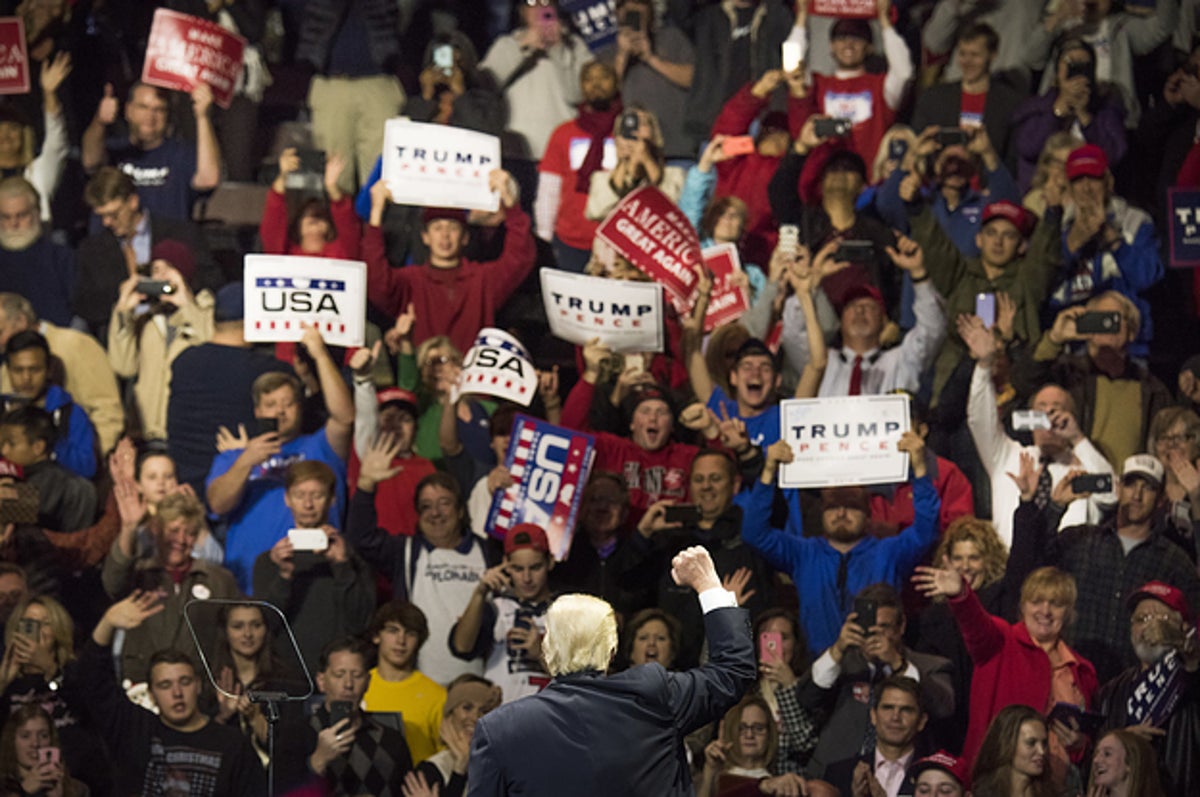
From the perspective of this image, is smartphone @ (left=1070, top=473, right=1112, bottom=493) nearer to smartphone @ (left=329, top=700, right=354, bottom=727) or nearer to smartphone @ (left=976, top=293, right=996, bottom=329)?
smartphone @ (left=976, top=293, right=996, bottom=329)

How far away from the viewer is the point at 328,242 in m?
8.80

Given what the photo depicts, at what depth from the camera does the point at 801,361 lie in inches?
343

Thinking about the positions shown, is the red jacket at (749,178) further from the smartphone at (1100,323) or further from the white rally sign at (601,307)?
the smartphone at (1100,323)

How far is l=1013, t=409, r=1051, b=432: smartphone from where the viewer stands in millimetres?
8422

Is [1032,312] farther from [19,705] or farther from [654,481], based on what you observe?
[19,705]

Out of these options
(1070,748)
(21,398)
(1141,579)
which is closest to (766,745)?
(1070,748)

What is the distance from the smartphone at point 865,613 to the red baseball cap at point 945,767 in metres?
0.58

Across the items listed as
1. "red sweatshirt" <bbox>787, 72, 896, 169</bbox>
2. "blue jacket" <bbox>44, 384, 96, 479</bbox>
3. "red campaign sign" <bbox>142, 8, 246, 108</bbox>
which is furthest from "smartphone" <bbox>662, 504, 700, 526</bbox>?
"red campaign sign" <bbox>142, 8, 246, 108</bbox>

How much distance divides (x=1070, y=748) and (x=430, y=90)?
4317 millimetres

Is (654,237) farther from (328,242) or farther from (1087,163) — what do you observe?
(1087,163)

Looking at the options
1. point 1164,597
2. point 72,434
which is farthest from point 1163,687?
point 72,434

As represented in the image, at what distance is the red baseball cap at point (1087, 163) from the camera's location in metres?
8.88

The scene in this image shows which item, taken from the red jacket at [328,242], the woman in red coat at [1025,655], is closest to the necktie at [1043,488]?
the woman in red coat at [1025,655]

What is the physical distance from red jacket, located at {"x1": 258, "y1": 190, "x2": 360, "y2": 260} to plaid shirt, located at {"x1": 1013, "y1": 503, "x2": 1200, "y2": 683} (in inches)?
131
